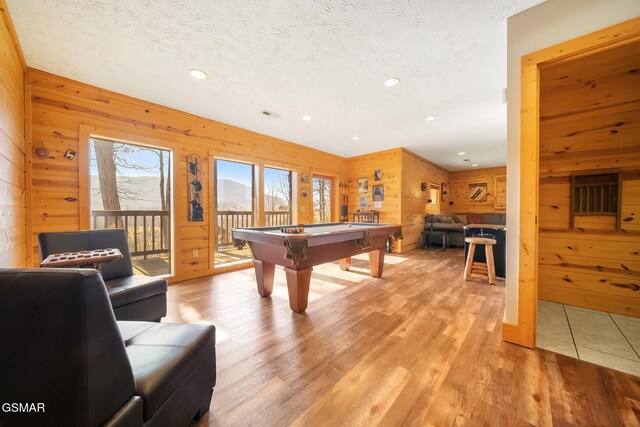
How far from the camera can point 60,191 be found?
2.73 metres

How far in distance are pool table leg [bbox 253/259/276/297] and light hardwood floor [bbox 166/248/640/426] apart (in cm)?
13

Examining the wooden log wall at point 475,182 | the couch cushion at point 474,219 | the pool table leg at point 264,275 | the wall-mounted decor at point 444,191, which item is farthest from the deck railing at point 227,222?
the wooden log wall at point 475,182

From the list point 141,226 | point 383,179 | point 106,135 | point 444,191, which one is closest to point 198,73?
point 106,135

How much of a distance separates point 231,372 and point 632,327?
11.4ft

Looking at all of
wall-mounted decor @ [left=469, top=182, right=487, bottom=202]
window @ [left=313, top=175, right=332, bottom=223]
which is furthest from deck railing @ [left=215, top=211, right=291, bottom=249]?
wall-mounted decor @ [left=469, top=182, right=487, bottom=202]

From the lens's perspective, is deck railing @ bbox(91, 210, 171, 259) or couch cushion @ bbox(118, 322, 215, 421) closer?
couch cushion @ bbox(118, 322, 215, 421)

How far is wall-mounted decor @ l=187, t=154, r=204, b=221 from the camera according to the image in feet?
12.3

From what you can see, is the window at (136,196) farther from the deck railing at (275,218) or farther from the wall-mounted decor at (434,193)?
the wall-mounted decor at (434,193)

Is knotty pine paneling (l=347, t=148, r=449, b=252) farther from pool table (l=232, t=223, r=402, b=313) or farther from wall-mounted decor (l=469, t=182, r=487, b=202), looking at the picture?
wall-mounted decor (l=469, t=182, r=487, b=202)

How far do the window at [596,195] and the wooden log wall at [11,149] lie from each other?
5429 mm

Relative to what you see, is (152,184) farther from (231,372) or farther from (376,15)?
(376,15)

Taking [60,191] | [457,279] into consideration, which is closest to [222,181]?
[60,191]

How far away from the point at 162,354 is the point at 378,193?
5809 mm

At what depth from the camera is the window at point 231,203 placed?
16.6 feet
